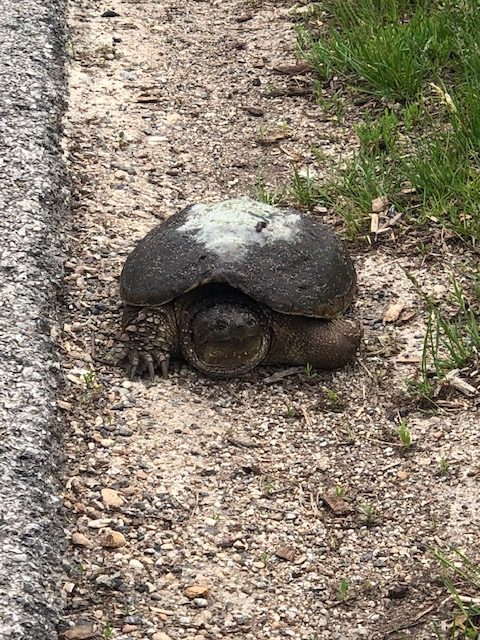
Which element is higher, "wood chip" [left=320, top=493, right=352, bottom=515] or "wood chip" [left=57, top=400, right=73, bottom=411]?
"wood chip" [left=57, top=400, right=73, bottom=411]

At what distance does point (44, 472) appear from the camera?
9.35 ft

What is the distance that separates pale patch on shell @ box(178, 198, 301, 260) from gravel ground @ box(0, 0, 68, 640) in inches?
20.6

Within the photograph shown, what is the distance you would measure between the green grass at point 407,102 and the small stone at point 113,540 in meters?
1.67

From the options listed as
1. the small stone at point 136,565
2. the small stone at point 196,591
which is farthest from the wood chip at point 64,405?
the small stone at point 196,591

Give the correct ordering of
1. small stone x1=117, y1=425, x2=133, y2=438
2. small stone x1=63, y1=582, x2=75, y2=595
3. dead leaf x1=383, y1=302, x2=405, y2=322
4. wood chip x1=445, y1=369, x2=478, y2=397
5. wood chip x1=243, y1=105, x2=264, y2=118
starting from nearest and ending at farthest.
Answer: small stone x1=63, y1=582, x2=75, y2=595 < small stone x1=117, y1=425, x2=133, y2=438 < wood chip x1=445, y1=369, x2=478, y2=397 < dead leaf x1=383, y1=302, x2=405, y2=322 < wood chip x1=243, y1=105, x2=264, y2=118

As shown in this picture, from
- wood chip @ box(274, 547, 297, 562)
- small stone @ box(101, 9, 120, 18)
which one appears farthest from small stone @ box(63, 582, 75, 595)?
small stone @ box(101, 9, 120, 18)

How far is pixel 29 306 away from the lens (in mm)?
3387

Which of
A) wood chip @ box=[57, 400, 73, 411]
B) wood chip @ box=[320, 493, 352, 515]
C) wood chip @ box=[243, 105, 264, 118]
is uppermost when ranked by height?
wood chip @ box=[243, 105, 264, 118]

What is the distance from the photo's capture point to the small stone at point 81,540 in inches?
110

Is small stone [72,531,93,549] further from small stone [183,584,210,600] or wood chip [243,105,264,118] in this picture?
wood chip [243,105,264,118]

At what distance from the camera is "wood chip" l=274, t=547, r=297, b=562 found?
2.84m

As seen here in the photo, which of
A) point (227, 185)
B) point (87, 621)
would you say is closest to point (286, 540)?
point (87, 621)

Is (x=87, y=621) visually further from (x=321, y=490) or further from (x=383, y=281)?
(x=383, y=281)

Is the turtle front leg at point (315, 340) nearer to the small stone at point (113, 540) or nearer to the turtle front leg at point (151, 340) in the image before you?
the turtle front leg at point (151, 340)
